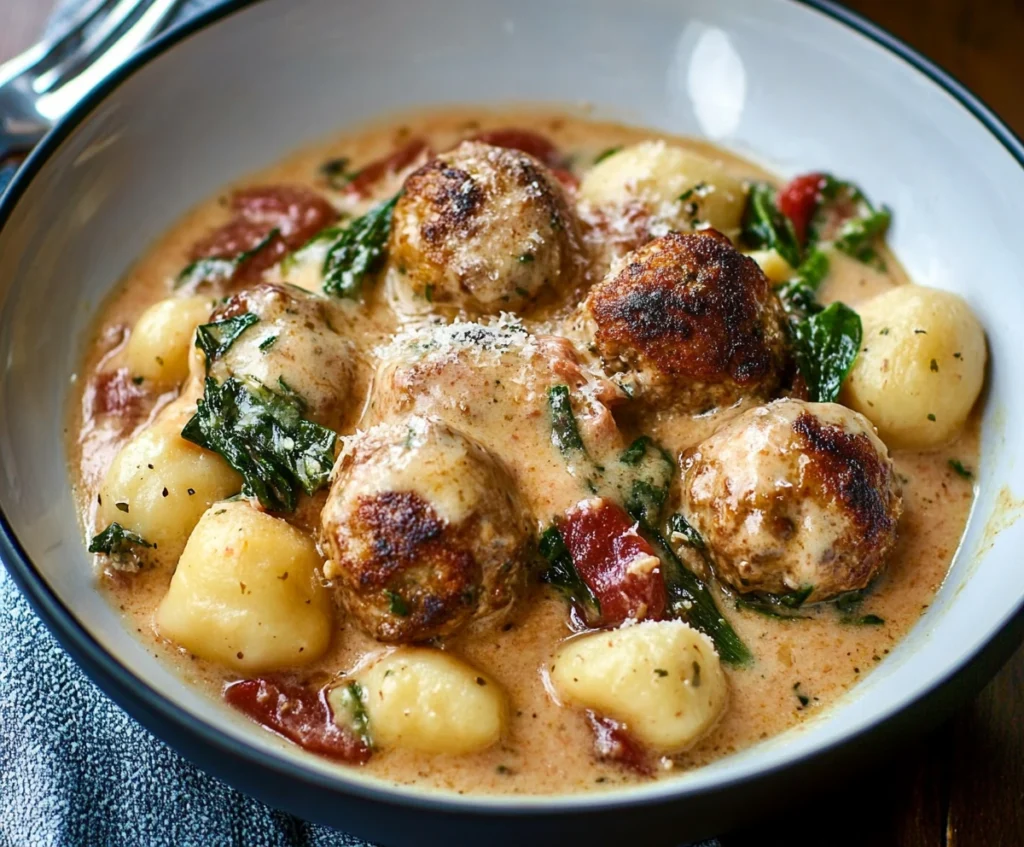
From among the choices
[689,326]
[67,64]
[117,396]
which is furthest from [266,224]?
[689,326]

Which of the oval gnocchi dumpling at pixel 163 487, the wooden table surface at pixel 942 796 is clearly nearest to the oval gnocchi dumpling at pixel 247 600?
the oval gnocchi dumpling at pixel 163 487

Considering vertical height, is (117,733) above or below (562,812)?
below

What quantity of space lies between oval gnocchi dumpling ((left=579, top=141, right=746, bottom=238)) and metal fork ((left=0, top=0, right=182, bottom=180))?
2.18 meters

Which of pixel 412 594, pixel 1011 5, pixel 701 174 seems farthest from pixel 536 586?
pixel 1011 5

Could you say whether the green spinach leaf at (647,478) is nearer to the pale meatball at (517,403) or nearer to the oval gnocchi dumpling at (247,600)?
the pale meatball at (517,403)

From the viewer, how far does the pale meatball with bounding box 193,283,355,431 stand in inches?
160

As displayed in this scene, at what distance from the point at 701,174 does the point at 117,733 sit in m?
3.01

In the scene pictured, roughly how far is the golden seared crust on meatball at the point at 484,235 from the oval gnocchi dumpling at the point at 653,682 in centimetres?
132

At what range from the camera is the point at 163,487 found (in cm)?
399

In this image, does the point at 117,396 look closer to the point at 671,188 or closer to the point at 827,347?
the point at 671,188

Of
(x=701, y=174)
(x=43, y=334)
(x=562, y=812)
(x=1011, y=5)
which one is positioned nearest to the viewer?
(x=562, y=812)

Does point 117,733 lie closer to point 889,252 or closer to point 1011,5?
point 889,252

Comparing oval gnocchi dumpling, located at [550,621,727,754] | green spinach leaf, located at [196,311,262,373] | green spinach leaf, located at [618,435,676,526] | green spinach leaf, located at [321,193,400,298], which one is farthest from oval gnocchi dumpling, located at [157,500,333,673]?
green spinach leaf, located at [321,193,400,298]

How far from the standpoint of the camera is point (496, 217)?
4293mm
